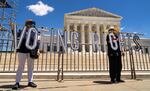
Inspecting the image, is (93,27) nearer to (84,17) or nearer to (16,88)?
(84,17)

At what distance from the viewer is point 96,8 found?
7288 cm

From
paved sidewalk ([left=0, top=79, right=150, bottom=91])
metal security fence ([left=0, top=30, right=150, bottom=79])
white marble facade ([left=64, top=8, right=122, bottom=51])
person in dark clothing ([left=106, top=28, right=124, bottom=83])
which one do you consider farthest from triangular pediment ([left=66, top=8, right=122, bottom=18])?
paved sidewalk ([left=0, top=79, right=150, bottom=91])

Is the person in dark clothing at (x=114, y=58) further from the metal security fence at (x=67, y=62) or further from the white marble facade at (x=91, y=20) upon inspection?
the white marble facade at (x=91, y=20)

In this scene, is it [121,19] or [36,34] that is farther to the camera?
[121,19]

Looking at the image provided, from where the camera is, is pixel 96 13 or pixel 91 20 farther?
pixel 96 13

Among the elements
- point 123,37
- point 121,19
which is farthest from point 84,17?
point 123,37

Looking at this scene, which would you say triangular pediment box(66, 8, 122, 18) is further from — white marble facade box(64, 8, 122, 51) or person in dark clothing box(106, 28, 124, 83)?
person in dark clothing box(106, 28, 124, 83)

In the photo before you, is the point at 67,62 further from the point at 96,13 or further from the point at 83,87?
the point at 96,13

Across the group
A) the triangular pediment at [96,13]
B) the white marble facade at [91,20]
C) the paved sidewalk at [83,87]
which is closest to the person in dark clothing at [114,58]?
the paved sidewalk at [83,87]

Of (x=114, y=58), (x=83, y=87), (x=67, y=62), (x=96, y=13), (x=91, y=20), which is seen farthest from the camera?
(x=96, y=13)

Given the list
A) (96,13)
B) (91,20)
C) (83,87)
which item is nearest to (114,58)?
(83,87)

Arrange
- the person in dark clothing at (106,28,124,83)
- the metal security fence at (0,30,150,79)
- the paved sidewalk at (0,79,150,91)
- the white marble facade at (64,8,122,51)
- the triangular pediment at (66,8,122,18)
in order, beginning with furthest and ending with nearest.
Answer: the triangular pediment at (66,8,122,18) < the white marble facade at (64,8,122,51) < the metal security fence at (0,30,150,79) < the person in dark clothing at (106,28,124,83) < the paved sidewalk at (0,79,150,91)

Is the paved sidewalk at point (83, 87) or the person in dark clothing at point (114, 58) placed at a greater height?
the person in dark clothing at point (114, 58)

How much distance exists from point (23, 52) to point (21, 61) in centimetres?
20
